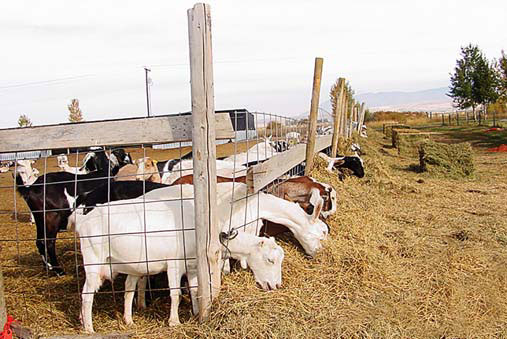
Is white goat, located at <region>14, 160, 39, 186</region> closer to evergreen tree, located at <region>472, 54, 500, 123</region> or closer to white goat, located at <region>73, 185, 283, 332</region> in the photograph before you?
white goat, located at <region>73, 185, 283, 332</region>

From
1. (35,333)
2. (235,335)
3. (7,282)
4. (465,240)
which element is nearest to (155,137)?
(235,335)

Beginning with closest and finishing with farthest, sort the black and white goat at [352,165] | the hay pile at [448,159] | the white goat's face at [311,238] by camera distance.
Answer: the white goat's face at [311,238], the black and white goat at [352,165], the hay pile at [448,159]

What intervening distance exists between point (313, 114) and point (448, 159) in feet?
23.8

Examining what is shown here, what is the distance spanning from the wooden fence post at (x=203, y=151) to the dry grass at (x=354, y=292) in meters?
0.29

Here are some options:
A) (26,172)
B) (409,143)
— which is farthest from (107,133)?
(409,143)

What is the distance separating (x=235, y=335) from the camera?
377 centimetres

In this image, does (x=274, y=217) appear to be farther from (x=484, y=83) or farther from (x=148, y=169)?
(x=484, y=83)

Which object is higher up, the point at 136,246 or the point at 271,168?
the point at 271,168

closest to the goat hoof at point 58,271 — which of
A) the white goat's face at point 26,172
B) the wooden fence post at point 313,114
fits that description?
the wooden fence post at point 313,114

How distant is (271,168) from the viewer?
19.4 ft

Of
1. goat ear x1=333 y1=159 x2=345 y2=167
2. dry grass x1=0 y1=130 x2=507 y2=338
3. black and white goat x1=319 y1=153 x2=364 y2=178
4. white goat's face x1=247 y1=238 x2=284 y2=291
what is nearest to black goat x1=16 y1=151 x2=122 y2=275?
dry grass x1=0 y1=130 x2=507 y2=338

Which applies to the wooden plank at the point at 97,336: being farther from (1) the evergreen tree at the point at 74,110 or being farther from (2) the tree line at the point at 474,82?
(1) the evergreen tree at the point at 74,110

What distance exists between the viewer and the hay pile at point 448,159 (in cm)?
1452

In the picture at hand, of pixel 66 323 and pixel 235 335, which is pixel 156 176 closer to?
pixel 66 323
